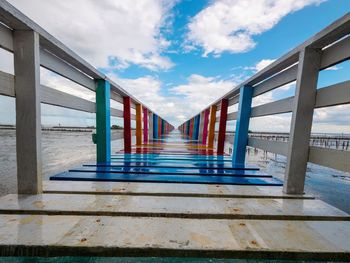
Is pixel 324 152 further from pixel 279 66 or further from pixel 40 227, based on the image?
pixel 40 227

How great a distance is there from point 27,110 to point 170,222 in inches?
63.2

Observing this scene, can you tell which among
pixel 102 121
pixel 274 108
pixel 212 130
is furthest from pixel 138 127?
pixel 274 108

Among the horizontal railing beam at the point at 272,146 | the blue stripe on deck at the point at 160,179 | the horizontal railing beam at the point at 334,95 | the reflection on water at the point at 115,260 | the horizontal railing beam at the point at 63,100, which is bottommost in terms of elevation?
the reflection on water at the point at 115,260

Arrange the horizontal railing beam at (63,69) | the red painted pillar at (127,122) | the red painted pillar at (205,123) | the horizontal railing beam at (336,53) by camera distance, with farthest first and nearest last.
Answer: the red painted pillar at (205,123) → the red painted pillar at (127,122) → the horizontal railing beam at (63,69) → the horizontal railing beam at (336,53)

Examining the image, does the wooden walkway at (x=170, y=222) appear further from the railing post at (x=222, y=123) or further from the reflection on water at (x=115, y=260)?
the railing post at (x=222, y=123)

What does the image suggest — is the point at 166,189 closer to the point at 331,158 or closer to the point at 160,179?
the point at 160,179

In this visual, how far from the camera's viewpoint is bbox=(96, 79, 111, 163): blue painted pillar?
126 inches

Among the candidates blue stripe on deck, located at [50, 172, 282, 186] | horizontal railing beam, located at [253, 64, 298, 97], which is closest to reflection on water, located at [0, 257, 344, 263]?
blue stripe on deck, located at [50, 172, 282, 186]

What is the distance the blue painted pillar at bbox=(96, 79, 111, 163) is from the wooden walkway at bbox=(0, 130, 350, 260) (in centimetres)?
121

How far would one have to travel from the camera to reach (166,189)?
6.43 ft

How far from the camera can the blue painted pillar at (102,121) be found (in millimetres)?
3201

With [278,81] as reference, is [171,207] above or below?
below

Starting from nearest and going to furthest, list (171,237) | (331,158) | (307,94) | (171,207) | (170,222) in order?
1. (171,237)
2. (170,222)
3. (171,207)
4. (331,158)
5. (307,94)

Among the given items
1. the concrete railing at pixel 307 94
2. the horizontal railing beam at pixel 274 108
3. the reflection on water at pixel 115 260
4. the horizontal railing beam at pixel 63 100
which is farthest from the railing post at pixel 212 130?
the reflection on water at pixel 115 260
